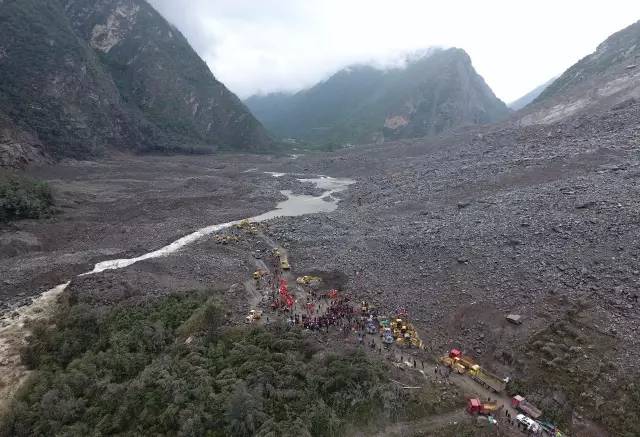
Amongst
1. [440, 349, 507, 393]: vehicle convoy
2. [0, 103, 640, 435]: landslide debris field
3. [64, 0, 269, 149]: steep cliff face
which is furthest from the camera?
[64, 0, 269, 149]: steep cliff face

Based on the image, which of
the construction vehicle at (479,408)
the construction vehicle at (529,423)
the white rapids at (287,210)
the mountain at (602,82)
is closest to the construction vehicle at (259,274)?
the white rapids at (287,210)

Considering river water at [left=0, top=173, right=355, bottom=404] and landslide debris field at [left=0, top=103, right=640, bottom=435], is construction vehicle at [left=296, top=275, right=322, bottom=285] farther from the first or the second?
river water at [left=0, top=173, right=355, bottom=404]

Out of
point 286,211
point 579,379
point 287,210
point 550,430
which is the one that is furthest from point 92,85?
point 550,430

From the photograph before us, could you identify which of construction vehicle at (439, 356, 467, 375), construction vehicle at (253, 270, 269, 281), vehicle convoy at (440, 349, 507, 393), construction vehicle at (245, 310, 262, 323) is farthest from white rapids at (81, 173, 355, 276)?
vehicle convoy at (440, 349, 507, 393)

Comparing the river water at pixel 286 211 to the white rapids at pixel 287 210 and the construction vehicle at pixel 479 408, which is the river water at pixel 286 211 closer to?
the white rapids at pixel 287 210

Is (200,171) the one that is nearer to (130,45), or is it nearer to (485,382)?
(130,45)
